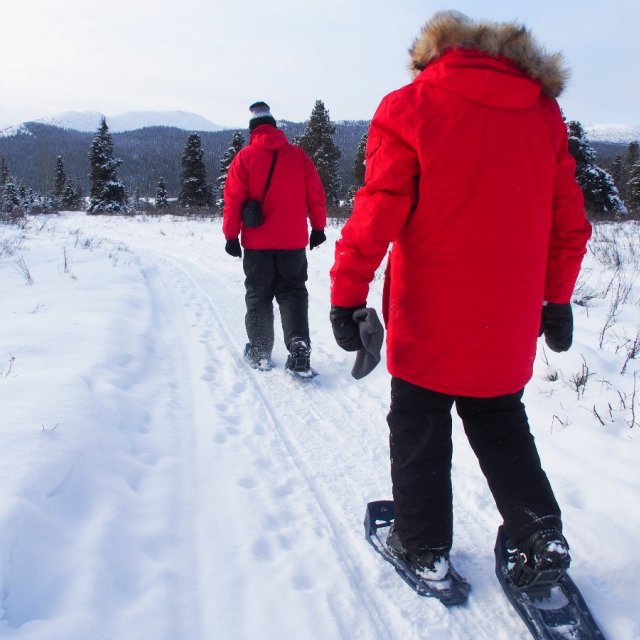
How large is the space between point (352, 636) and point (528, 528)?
704 millimetres

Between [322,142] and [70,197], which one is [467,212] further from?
[70,197]

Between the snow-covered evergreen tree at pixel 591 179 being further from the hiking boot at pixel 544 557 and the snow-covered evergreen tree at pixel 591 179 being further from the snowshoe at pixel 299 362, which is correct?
the hiking boot at pixel 544 557

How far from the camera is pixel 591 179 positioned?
25.4 metres

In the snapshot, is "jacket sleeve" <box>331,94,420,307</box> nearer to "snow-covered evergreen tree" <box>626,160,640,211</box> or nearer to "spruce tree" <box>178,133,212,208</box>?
A: "spruce tree" <box>178,133,212,208</box>

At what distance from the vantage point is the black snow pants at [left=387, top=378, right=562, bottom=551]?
1.80 metres

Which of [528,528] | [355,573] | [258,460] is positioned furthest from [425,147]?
[258,460]

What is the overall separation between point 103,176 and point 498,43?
119ft

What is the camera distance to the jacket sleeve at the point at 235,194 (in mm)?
3943

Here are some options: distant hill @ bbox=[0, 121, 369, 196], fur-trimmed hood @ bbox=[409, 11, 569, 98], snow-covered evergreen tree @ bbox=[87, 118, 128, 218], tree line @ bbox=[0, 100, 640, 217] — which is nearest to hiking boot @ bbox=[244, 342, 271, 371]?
fur-trimmed hood @ bbox=[409, 11, 569, 98]

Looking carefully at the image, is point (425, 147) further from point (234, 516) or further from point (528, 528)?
point (234, 516)

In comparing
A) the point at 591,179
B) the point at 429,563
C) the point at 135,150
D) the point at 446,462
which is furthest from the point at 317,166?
the point at 135,150

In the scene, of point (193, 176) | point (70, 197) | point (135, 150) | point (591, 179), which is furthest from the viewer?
point (135, 150)

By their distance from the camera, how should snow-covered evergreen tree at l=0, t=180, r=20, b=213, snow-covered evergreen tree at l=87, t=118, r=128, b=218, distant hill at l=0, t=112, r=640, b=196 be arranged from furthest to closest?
distant hill at l=0, t=112, r=640, b=196
snow-covered evergreen tree at l=87, t=118, r=128, b=218
snow-covered evergreen tree at l=0, t=180, r=20, b=213

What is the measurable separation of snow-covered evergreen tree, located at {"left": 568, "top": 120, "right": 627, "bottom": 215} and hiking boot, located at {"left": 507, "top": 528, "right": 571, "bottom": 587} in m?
26.9
